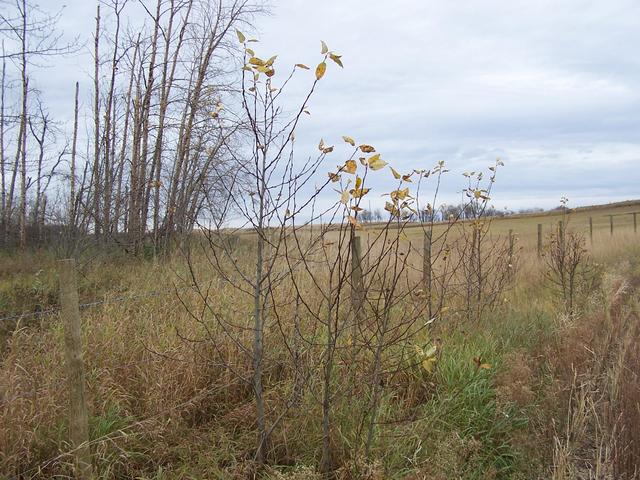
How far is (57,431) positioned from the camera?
3135 mm

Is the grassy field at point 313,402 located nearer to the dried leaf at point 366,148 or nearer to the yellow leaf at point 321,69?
the dried leaf at point 366,148

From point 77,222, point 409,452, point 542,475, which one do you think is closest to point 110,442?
point 409,452

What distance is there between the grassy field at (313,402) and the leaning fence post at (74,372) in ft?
0.38

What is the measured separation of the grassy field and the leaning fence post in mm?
115

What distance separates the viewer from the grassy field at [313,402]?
3.01m

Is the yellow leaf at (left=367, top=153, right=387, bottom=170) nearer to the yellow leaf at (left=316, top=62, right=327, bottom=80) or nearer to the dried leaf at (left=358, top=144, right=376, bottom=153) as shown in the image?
the dried leaf at (left=358, top=144, right=376, bottom=153)

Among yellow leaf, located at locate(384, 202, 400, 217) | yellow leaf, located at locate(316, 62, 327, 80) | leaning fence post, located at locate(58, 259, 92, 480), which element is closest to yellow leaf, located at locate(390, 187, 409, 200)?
yellow leaf, located at locate(384, 202, 400, 217)

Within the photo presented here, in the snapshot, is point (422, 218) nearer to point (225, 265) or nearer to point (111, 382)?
point (111, 382)

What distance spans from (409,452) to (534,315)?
393 centimetres

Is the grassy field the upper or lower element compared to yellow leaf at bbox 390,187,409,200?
lower

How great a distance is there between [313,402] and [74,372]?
161 cm

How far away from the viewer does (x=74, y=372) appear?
2783 millimetres

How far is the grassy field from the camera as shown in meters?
3.01

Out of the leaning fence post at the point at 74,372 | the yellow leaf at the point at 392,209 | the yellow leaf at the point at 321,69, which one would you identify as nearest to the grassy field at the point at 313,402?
the leaning fence post at the point at 74,372
